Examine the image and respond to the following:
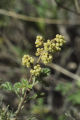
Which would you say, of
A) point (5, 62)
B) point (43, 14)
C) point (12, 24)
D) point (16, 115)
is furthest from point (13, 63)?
point (16, 115)

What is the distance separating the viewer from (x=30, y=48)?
4.31 m

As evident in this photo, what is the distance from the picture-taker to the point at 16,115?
1552mm

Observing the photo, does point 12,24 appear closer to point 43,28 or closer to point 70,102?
point 43,28

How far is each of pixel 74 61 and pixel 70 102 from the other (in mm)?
1913

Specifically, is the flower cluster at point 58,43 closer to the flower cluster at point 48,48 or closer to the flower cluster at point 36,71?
the flower cluster at point 48,48

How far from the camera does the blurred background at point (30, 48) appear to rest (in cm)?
457

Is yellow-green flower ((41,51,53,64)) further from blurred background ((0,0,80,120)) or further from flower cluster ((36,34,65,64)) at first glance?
blurred background ((0,0,80,120))

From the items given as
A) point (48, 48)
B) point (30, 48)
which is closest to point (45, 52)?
point (48, 48)

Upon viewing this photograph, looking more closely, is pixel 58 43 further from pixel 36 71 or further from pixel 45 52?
pixel 36 71

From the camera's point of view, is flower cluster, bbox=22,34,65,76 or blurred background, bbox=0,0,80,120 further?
blurred background, bbox=0,0,80,120

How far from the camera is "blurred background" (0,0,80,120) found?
15.0 ft

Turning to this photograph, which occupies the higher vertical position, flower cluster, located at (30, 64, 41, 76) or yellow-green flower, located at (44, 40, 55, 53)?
yellow-green flower, located at (44, 40, 55, 53)

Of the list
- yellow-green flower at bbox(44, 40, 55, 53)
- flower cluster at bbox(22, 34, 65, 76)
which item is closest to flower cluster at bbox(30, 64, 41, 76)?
flower cluster at bbox(22, 34, 65, 76)

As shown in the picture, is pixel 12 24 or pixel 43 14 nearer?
pixel 43 14
